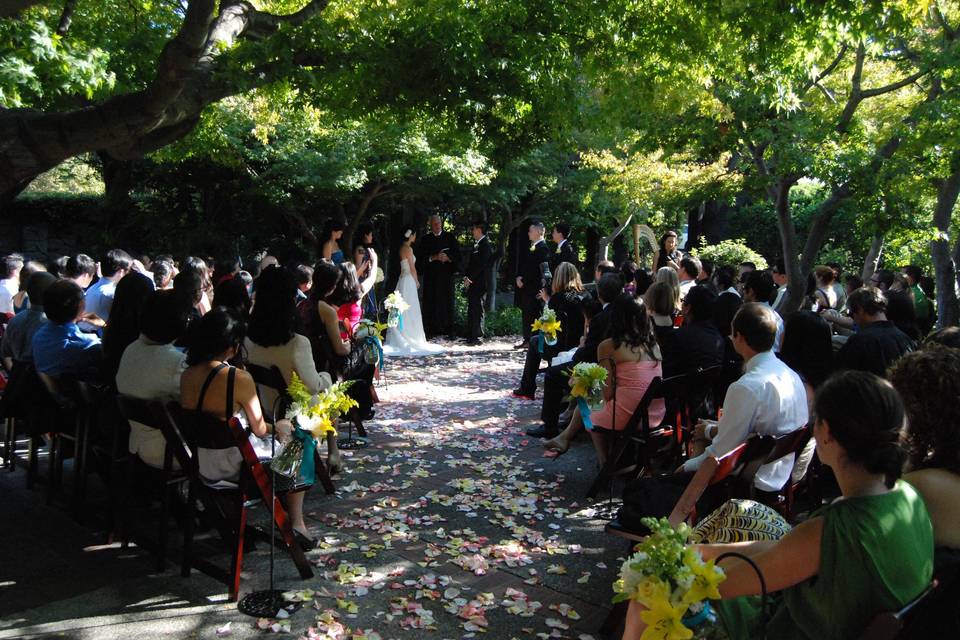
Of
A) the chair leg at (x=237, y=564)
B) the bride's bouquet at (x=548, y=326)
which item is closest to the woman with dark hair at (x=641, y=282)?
the bride's bouquet at (x=548, y=326)

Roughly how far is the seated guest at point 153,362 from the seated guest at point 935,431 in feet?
12.8

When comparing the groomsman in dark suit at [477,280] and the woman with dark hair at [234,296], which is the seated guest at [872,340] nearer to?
the woman with dark hair at [234,296]

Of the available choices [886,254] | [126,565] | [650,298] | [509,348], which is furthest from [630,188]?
[126,565]

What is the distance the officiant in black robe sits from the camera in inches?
553

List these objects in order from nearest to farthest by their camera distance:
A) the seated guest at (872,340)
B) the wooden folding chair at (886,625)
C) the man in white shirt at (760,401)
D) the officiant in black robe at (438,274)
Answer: the wooden folding chair at (886,625)
the man in white shirt at (760,401)
the seated guest at (872,340)
the officiant in black robe at (438,274)

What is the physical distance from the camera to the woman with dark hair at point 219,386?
409 centimetres

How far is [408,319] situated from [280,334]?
8013mm

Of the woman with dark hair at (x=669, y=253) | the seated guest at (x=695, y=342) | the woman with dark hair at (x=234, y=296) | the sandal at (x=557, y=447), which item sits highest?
the woman with dark hair at (x=669, y=253)

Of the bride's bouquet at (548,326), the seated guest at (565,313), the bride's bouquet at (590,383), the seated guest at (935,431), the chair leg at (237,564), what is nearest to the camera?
the seated guest at (935,431)

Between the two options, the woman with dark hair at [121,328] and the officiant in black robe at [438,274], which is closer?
the woman with dark hair at [121,328]

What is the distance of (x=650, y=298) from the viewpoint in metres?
6.55

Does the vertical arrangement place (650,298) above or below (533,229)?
below

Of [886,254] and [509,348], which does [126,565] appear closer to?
[509,348]

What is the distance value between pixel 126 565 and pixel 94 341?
1.93m
